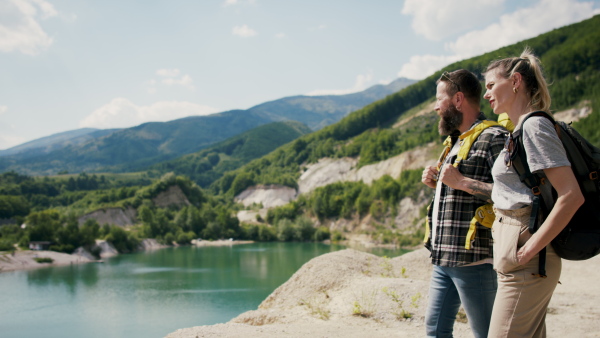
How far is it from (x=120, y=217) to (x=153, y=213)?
497 cm

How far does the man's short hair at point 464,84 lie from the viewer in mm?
3709

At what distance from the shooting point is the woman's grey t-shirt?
2.66 metres

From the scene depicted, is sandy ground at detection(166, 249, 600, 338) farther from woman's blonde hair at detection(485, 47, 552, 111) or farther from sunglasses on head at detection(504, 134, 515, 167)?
woman's blonde hair at detection(485, 47, 552, 111)

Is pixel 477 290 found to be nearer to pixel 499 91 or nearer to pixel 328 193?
pixel 499 91

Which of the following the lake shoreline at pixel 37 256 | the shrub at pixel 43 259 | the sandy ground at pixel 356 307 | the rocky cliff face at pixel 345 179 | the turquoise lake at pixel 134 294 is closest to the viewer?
the sandy ground at pixel 356 307

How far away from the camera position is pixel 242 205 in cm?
9775

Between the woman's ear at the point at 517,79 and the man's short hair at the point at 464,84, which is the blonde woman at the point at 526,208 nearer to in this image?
the woman's ear at the point at 517,79

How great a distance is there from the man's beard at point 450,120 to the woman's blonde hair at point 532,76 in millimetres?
655

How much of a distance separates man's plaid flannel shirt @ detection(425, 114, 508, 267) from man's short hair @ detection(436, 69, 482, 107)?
0.39 metres

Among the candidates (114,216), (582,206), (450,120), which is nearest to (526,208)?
(582,206)

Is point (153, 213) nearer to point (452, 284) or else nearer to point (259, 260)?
point (259, 260)

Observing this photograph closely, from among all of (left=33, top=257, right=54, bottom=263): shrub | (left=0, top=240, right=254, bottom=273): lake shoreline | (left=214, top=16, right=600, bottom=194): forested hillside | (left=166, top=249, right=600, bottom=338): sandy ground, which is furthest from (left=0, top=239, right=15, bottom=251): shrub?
(left=214, top=16, right=600, bottom=194): forested hillside

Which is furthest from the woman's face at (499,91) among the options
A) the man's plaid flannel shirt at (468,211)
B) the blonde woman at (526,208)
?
the man's plaid flannel shirt at (468,211)

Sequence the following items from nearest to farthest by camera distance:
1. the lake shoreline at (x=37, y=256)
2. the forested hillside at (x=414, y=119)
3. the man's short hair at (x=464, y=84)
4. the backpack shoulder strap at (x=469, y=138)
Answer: the backpack shoulder strap at (x=469, y=138) → the man's short hair at (x=464, y=84) → the lake shoreline at (x=37, y=256) → the forested hillside at (x=414, y=119)
